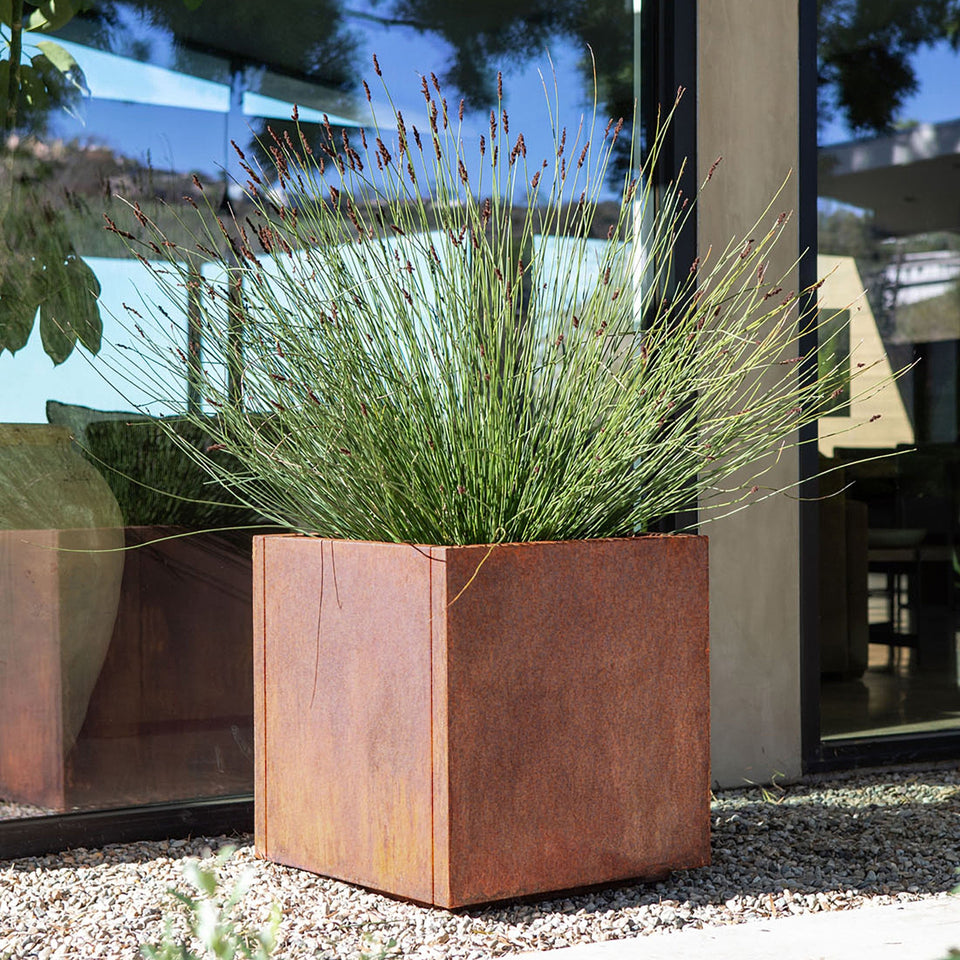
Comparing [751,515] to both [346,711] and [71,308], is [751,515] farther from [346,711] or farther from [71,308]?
[71,308]

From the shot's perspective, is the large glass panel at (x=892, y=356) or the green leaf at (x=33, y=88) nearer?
the green leaf at (x=33, y=88)

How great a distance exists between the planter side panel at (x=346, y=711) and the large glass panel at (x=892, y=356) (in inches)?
72.9

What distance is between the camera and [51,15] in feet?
9.36

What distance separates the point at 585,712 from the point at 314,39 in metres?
1.83

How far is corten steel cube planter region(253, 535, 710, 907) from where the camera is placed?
2.17 metres

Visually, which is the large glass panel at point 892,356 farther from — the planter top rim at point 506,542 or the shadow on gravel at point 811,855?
the planter top rim at point 506,542

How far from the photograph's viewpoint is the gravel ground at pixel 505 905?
221cm

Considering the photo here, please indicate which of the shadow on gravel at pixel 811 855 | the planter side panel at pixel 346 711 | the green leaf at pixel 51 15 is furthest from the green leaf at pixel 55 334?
the shadow on gravel at pixel 811 855

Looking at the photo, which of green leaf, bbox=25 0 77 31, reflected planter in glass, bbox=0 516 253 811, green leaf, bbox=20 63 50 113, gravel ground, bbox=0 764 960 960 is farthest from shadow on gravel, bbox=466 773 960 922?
green leaf, bbox=25 0 77 31

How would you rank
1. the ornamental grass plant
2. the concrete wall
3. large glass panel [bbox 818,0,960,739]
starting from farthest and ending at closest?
large glass panel [bbox 818,0,960,739] → the concrete wall → the ornamental grass plant

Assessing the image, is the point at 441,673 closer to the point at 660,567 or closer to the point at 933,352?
the point at 660,567

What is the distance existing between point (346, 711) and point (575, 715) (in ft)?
1.41

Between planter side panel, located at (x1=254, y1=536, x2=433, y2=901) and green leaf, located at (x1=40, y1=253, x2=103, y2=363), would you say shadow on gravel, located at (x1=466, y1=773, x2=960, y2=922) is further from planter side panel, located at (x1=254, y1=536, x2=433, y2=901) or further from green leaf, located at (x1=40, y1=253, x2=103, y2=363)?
green leaf, located at (x1=40, y1=253, x2=103, y2=363)

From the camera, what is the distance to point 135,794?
2.96m
